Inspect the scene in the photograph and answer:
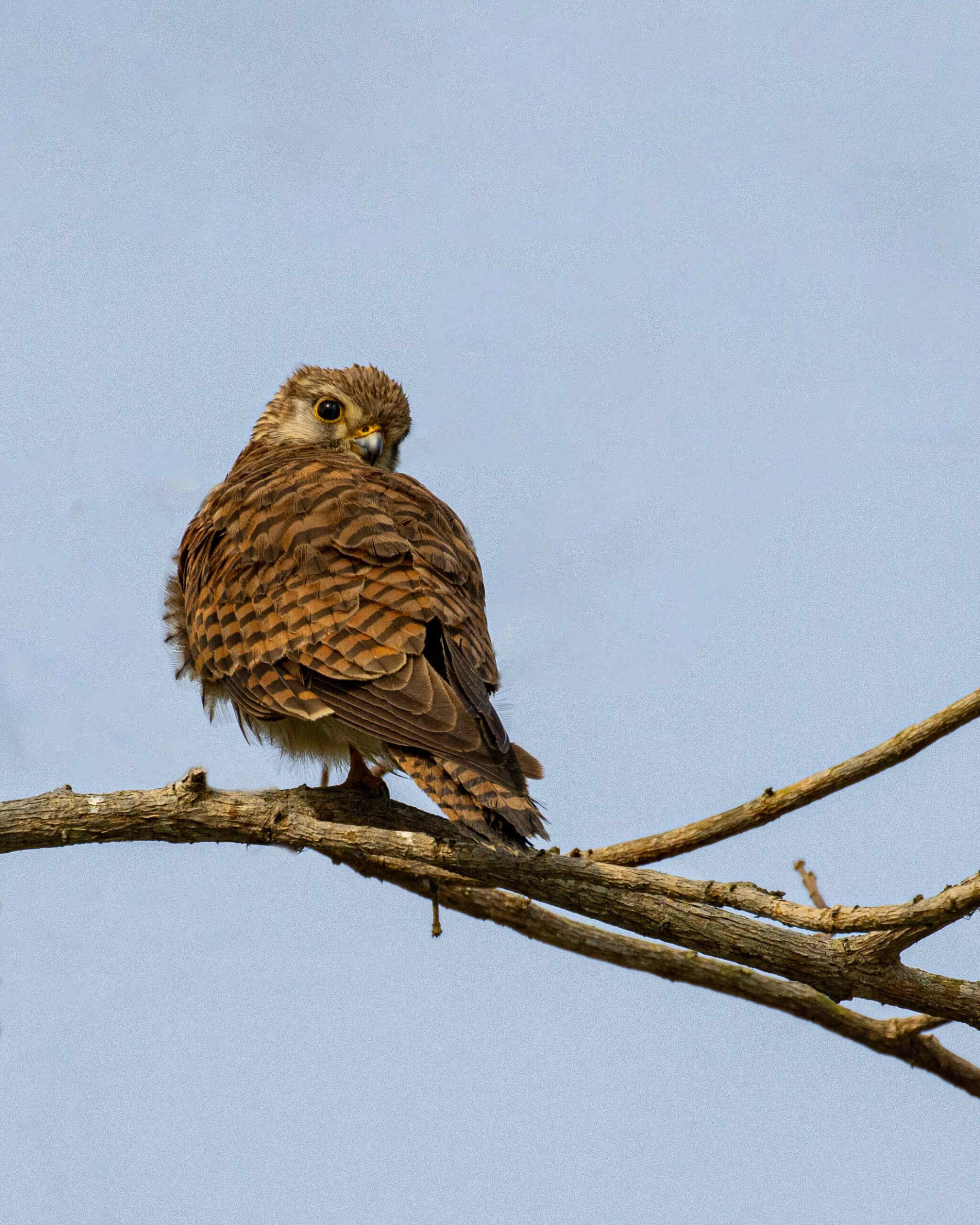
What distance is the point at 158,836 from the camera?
3.86 metres

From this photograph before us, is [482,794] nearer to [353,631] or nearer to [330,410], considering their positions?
[353,631]

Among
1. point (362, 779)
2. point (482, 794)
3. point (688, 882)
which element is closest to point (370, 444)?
point (362, 779)

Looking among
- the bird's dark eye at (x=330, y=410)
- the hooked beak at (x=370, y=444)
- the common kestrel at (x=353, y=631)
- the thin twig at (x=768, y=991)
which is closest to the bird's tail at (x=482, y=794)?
the common kestrel at (x=353, y=631)

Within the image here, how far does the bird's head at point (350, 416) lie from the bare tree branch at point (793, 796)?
2.50 metres

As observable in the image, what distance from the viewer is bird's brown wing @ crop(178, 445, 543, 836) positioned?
388cm

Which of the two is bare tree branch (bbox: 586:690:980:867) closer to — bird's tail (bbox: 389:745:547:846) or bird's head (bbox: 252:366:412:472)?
bird's tail (bbox: 389:745:547:846)

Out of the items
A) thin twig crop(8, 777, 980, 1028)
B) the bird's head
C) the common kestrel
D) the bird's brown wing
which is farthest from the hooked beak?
thin twig crop(8, 777, 980, 1028)

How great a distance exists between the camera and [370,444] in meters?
6.15

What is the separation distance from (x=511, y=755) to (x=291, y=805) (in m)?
0.72

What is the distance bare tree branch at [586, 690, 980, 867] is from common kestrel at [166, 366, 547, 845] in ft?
1.37

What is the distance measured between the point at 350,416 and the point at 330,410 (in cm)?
11

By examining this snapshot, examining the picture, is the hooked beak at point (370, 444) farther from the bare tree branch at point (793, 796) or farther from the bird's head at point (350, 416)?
the bare tree branch at point (793, 796)

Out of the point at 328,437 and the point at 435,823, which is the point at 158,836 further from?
the point at 328,437

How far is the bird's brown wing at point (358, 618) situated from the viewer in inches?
153
